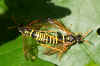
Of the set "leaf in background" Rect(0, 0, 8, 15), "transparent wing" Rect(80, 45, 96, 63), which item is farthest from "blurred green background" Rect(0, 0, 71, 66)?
"transparent wing" Rect(80, 45, 96, 63)

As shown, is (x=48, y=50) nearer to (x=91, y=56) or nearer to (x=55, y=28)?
(x=55, y=28)

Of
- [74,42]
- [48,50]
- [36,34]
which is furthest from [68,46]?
[36,34]

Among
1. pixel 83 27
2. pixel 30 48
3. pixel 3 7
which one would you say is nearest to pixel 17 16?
pixel 3 7

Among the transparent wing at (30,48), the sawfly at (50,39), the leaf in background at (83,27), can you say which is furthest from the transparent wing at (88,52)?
the transparent wing at (30,48)

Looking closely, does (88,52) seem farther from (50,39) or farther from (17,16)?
(17,16)

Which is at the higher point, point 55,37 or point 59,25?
point 59,25

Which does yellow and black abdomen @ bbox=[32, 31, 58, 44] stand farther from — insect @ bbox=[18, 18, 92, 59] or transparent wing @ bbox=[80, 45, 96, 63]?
transparent wing @ bbox=[80, 45, 96, 63]
